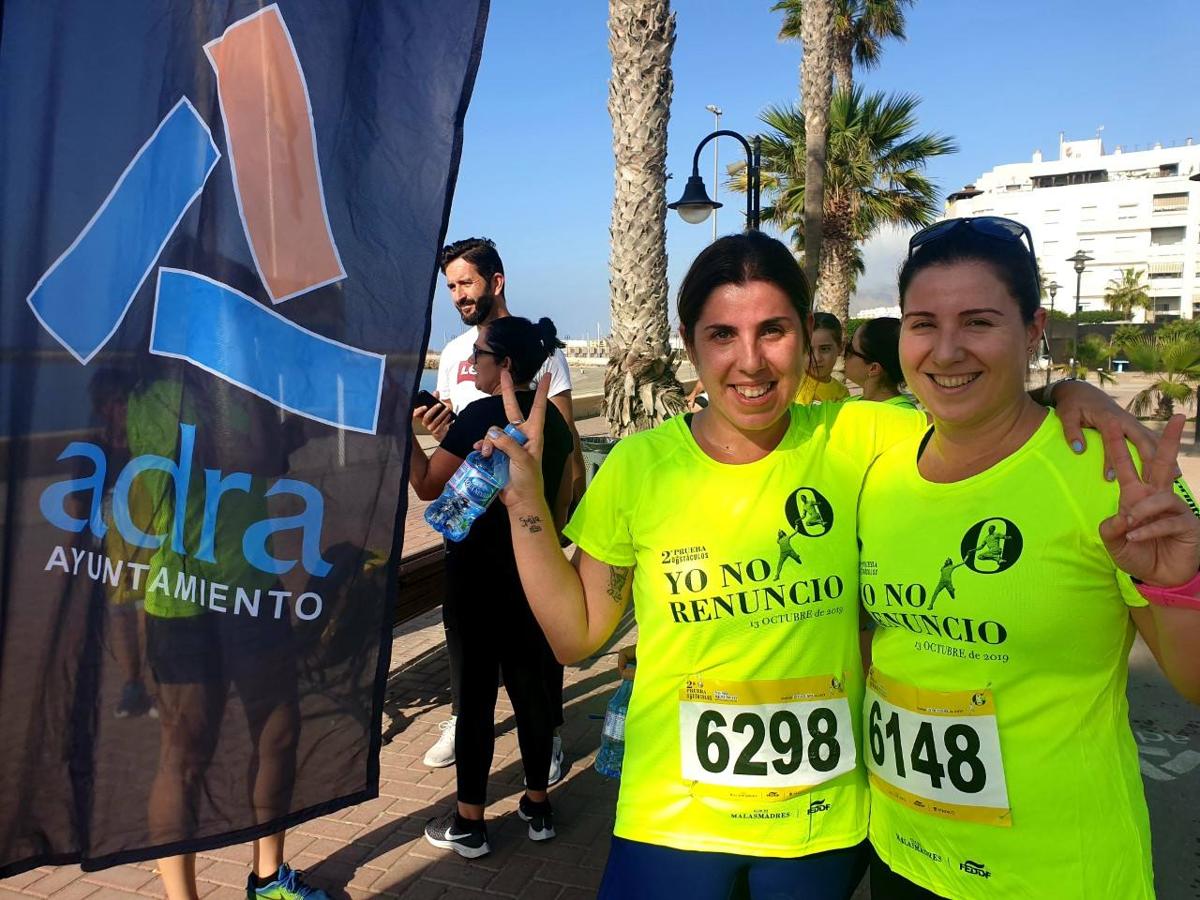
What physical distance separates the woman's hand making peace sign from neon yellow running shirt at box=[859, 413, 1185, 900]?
0.07 metres

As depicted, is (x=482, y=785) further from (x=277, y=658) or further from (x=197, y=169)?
(x=197, y=169)

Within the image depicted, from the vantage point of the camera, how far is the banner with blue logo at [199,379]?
162cm

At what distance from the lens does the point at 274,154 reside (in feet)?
5.58

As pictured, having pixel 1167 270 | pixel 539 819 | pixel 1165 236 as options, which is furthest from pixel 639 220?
pixel 1165 236

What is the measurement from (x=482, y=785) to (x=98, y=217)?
7.83 feet

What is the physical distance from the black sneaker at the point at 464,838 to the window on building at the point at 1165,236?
8756 cm

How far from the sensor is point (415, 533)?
9.49 metres

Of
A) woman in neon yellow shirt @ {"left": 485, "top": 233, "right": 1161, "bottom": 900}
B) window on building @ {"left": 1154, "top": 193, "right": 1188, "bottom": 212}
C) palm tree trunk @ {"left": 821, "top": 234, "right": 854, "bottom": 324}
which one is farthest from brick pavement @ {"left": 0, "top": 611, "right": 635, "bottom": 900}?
window on building @ {"left": 1154, "top": 193, "right": 1188, "bottom": 212}

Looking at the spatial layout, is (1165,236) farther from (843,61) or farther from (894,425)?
(894,425)

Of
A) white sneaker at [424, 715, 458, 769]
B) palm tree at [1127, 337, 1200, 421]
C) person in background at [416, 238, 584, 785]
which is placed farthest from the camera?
palm tree at [1127, 337, 1200, 421]

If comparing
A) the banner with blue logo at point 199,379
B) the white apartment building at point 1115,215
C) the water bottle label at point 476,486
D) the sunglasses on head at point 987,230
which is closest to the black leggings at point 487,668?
the water bottle label at point 476,486

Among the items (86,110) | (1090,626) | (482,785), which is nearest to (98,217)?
(86,110)

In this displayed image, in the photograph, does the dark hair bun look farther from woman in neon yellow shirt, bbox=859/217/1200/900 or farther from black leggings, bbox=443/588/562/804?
woman in neon yellow shirt, bbox=859/217/1200/900

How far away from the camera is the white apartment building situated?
2822 inches
